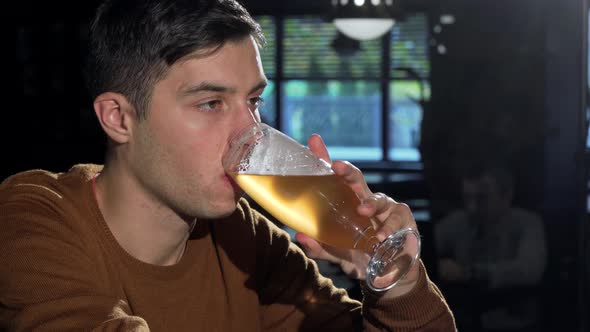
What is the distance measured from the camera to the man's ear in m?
1.37

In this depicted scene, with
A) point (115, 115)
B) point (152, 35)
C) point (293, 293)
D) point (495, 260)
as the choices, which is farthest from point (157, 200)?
point (495, 260)

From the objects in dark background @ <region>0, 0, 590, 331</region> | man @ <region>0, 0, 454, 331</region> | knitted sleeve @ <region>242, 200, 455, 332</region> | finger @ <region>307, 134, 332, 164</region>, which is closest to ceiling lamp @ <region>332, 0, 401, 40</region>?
dark background @ <region>0, 0, 590, 331</region>

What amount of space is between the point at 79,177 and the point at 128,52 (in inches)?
9.6

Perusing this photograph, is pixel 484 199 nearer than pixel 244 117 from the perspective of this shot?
No

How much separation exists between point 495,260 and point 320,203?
8.12 ft

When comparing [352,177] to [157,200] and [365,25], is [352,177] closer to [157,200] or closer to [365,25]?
[157,200]

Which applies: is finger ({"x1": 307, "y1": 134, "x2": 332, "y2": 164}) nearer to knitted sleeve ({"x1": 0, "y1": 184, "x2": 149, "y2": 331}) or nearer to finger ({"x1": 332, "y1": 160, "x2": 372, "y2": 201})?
finger ({"x1": 332, "y1": 160, "x2": 372, "y2": 201})

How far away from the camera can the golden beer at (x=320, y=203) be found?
1.19 meters

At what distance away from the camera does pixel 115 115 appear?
1.38m

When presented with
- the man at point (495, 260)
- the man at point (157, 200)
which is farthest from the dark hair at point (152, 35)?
the man at point (495, 260)

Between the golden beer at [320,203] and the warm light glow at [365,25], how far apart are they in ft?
8.92

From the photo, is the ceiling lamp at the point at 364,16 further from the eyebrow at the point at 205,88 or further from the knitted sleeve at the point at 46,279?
Result: the knitted sleeve at the point at 46,279

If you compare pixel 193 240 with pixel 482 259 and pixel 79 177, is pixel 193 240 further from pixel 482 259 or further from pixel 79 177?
pixel 482 259

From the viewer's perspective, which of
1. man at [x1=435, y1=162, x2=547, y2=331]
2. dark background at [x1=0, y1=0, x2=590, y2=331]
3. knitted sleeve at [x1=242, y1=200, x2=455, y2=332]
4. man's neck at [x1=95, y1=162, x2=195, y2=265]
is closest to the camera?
man's neck at [x1=95, y1=162, x2=195, y2=265]
